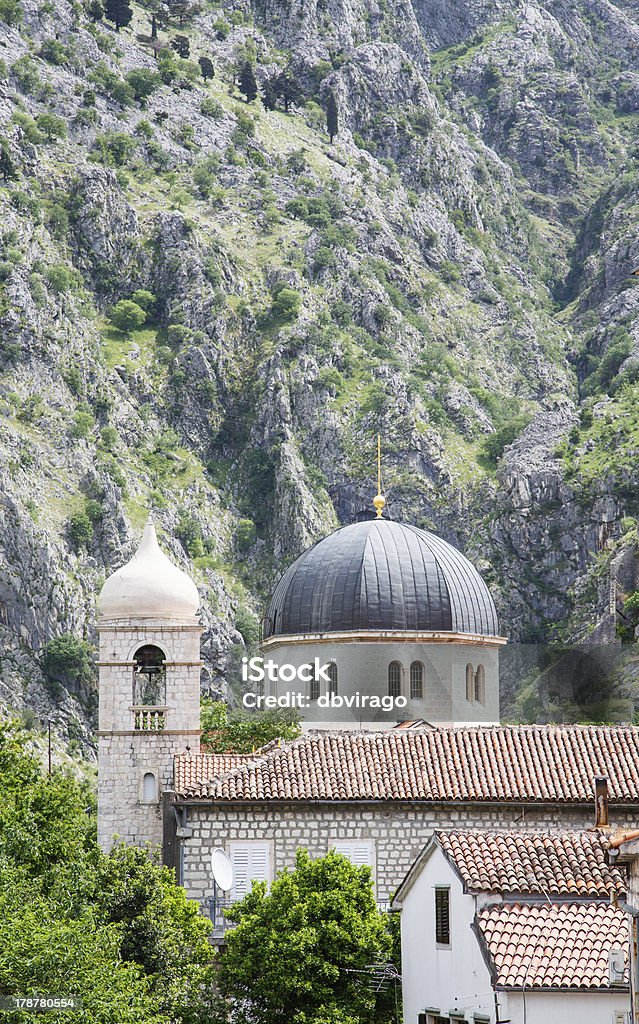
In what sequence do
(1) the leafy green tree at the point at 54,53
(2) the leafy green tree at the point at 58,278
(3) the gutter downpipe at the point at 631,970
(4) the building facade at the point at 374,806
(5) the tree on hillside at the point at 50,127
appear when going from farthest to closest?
(1) the leafy green tree at the point at 54,53
(5) the tree on hillside at the point at 50,127
(2) the leafy green tree at the point at 58,278
(4) the building facade at the point at 374,806
(3) the gutter downpipe at the point at 631,970

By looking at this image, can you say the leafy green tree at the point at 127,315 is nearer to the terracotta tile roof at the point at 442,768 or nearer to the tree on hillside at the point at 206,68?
the tree on hillside at the point at 206,68

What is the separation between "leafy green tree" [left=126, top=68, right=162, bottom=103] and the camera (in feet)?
577

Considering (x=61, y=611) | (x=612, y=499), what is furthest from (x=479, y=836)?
(x=612, y=499)

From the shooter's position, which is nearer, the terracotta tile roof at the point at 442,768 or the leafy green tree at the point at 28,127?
the terracotta tile roof at the point at 442,768

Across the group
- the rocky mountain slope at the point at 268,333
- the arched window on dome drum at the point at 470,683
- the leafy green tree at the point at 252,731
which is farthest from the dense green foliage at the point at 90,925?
the rocky mountain slope at the point at 268,333

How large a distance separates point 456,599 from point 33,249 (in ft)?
303

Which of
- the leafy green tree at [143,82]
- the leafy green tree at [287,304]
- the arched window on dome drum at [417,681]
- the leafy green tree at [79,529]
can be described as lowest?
the arched window on dome drum at [417,681]

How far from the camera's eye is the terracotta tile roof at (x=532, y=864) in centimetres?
3612

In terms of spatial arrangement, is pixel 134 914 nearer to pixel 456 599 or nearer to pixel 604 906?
pixel 604 906

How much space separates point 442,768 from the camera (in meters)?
50.8

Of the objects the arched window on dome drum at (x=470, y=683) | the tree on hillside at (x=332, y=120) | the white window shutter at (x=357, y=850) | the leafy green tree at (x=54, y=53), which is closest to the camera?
the white window shutter at (x=357, y=850)

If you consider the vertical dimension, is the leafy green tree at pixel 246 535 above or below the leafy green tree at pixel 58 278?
below

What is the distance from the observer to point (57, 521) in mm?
132250

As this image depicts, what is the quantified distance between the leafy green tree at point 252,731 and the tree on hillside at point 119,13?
129903mm
